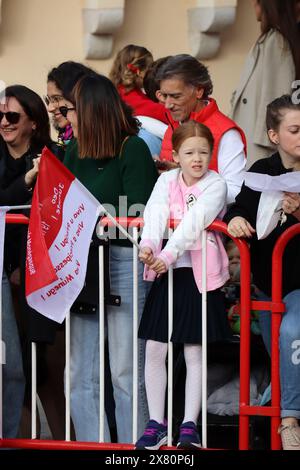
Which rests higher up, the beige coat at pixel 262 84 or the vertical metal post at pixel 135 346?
the beige coat at pixel 262 84

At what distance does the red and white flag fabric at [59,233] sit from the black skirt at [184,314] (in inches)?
13.9

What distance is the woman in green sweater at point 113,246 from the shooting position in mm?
8469

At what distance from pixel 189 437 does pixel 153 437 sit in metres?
0.17

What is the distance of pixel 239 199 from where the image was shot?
326 inches

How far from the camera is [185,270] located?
834cm

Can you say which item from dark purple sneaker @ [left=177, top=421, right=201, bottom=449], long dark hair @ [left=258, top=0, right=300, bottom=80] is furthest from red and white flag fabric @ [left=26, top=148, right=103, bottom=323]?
long dark hair @ [left=258, top=0, right=300, bottom=80]

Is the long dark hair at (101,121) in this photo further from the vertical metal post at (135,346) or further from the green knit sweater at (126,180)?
the vertical metal post at (135,346)

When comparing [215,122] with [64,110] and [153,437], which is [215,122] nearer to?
[64,110]

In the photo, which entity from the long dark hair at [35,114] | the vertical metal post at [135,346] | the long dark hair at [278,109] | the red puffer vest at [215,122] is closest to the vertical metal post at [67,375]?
the vertical metal post at [135,346]

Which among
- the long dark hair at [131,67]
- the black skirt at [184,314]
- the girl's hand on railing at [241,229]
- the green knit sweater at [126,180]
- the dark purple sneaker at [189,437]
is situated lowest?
the dark purple sneaker at [189,437]

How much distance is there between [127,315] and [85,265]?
319mm

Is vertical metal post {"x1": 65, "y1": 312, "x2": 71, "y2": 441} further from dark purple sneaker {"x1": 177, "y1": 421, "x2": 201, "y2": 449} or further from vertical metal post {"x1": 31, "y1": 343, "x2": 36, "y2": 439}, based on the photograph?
dark purple sneaker {"x1": 177, "y1": 421, "x2": 201, "y2": 449}

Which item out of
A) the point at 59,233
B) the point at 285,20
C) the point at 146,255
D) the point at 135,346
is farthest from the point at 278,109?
the point at 285,20

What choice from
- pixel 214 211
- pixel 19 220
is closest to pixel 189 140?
pixel 214 211
